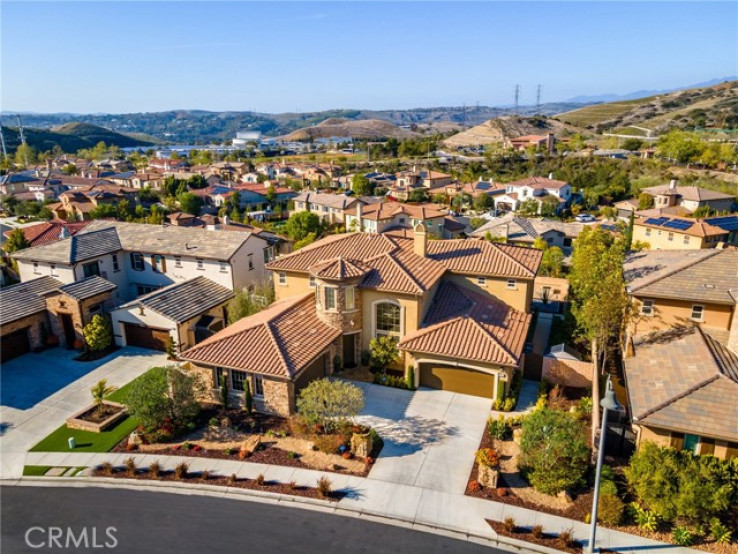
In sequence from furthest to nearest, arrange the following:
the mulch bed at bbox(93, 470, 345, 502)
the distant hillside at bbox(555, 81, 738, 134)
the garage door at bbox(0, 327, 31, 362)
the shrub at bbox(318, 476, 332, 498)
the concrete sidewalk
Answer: the distant hillside at bbox(555, 81, 738, 134)
the garage door at bbox(0, 327, 31, 362)
the mulch bed at bbox(93, 470, 345, 502)
the shrub at bbox(318, 476, 332, 498)
the concrete sidewalk

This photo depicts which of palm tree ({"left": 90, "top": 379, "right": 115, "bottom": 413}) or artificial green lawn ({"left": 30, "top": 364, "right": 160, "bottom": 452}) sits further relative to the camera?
palm tree ({"left": 90, "top": 379, "right": 115, "bottom": 413})

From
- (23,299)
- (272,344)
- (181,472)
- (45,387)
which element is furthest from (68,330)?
(181,472)

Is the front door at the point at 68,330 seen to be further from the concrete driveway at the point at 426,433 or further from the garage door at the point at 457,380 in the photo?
the garage door at the point at 457,380

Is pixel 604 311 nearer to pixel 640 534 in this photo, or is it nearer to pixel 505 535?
pixel 640 534

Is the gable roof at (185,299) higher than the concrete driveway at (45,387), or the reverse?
the gable roof at (185,299)

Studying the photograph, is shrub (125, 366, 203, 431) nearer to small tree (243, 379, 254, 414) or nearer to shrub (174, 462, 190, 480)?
small tree (243, 379, 254, 414)

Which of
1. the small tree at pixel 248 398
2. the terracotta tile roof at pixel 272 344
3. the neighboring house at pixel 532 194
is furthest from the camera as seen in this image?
the neighboring house at pixel 532 194

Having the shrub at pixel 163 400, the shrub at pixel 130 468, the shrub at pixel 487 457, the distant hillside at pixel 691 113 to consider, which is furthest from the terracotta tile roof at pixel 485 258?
the distant hillside at pixel 691 113

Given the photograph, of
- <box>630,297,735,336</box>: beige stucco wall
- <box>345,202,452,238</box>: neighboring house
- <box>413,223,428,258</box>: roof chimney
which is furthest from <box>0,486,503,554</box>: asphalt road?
<box>345,202,452,238</box>: neighboring house
